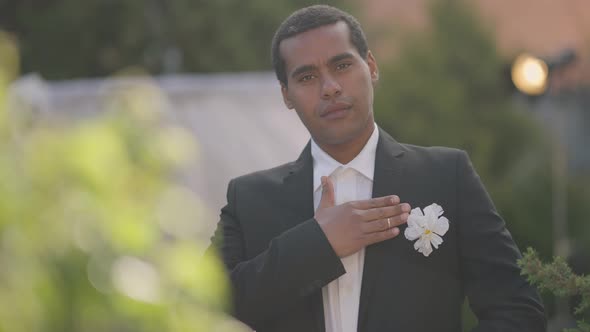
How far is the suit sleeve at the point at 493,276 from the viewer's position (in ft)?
8.46

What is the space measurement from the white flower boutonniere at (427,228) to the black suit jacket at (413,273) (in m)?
0.06

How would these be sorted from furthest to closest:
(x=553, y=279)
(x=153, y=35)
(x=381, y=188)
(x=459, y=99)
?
(x=153, y=35) → (x=459, y=99) → (x=381, y=188) → (x=553, y=279)

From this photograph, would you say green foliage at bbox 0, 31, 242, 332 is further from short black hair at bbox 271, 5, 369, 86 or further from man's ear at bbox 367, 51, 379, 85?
man's ear at bbox 367, 51, 379, 85

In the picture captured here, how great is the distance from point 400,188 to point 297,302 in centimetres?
45

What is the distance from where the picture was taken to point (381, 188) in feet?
9.20

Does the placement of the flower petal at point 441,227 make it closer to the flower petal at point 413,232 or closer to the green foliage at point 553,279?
the flower petal at point 413,232

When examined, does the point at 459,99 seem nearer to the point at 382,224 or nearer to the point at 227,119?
the point at 227,119

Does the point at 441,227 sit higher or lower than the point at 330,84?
lower

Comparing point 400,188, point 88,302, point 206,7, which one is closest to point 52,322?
point 88,302

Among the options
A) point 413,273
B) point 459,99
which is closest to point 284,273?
point 413,273

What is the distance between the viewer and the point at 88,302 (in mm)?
990

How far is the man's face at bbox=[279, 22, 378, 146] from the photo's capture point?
2.77m

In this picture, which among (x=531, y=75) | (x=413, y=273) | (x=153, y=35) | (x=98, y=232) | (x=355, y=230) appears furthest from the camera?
(x=153, y=35)

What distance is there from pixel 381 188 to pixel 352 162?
13cm
